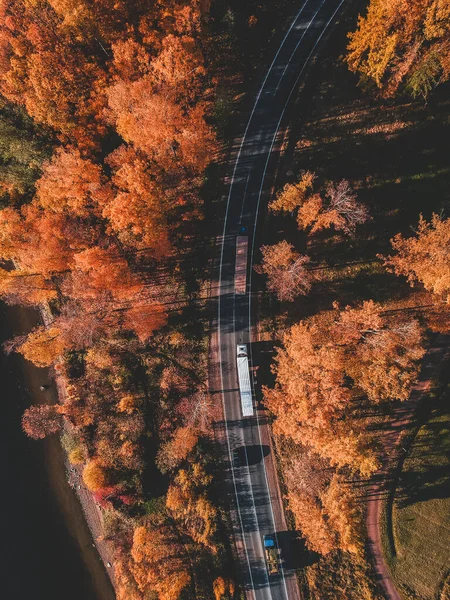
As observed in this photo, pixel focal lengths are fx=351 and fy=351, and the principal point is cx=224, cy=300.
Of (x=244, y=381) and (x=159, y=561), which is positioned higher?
(x=244, y=381)

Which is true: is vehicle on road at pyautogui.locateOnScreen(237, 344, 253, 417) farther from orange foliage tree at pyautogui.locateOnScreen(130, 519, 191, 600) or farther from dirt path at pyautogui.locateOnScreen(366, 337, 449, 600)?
orange foliage tree at pyautogui.locateOnScreen(130, 519, 191, 600)

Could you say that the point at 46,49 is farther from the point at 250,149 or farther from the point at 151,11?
the point at 250,149

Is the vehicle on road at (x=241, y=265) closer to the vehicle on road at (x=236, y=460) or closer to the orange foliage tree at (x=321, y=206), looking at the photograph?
the orange foliage tree at (x=321, y=206)

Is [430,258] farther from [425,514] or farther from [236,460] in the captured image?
[236,460]

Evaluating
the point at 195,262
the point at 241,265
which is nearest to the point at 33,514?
the point at 195,262

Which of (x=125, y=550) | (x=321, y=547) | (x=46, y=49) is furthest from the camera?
(x=125, y=550)

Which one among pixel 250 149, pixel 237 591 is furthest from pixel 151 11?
pixel 237 591
